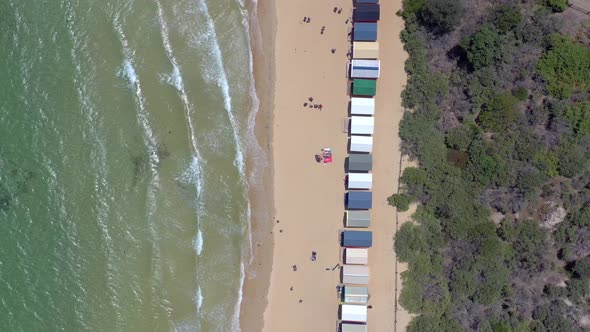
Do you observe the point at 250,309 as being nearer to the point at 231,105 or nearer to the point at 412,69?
the point at 231,105

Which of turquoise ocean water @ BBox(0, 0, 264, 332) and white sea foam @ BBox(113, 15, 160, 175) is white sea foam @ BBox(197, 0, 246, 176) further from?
white sea foam @ BBox(113, 15, 160, 175)

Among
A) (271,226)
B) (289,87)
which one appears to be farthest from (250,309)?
(289,87)

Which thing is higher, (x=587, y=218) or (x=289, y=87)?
(x=289, y=87)

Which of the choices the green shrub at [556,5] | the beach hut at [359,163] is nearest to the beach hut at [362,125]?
the beach hut at [359,163]

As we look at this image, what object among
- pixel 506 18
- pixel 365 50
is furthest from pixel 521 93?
pixel 365 50

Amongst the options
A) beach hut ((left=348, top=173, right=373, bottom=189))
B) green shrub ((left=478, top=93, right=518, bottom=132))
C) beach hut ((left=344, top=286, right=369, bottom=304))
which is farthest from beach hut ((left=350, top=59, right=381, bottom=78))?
beach hut ((left=344, top=286, right=369, bottom=304))

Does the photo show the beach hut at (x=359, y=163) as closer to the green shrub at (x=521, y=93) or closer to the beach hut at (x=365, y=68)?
the beach hut at (x=365, y=68)
